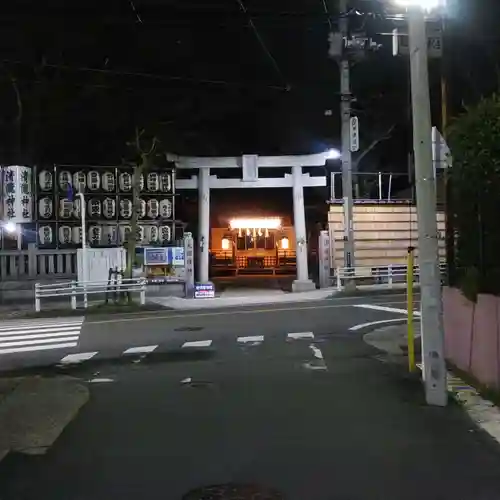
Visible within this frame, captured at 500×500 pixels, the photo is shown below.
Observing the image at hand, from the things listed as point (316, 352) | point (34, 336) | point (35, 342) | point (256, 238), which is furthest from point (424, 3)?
point (256, 238)

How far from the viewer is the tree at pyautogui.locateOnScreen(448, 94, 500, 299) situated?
849cm

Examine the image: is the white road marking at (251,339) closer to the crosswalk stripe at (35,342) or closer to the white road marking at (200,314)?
the crosswalk stripe at (35,342)

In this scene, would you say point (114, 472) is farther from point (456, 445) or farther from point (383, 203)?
point (383, 203)

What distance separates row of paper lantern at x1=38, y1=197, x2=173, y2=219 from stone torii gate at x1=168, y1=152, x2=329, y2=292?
1.66 metres

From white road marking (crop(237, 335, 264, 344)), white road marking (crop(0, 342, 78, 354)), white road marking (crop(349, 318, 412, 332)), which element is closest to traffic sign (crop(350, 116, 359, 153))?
white road marking (crop(349, 318, 412, 332))

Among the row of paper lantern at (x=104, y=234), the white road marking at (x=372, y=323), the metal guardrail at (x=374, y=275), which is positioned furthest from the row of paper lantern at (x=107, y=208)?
the white road marking at (x=372, y=323)

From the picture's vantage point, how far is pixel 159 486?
18.0 feet

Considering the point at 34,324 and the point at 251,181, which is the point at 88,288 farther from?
the point at 251,181

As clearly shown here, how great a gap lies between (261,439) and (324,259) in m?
24.9

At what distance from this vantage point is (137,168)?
26.3 meters

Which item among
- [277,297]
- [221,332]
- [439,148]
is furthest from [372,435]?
[277,297]

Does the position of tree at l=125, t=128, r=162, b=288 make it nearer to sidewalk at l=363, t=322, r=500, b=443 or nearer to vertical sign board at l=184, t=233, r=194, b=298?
vertical sign board at l=184, t=233, r=194, b=298

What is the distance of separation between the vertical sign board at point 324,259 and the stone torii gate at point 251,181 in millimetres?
792

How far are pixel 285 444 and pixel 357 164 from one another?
37.0 metres
